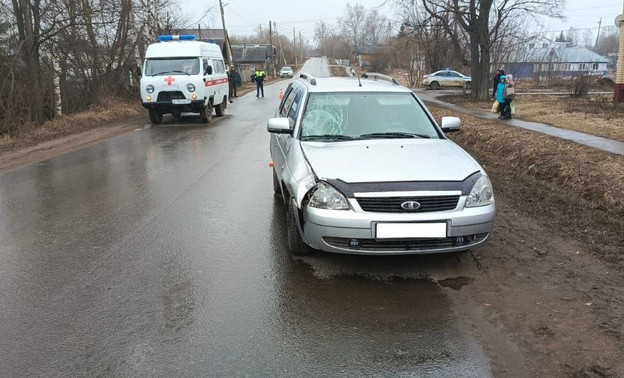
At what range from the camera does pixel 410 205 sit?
161 inches

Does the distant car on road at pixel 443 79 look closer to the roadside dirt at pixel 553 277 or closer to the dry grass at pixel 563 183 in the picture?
the dry grass at pixel 563 183

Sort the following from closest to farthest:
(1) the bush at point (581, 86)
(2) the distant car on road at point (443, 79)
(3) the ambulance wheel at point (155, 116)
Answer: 1. (3) the ambulance wheel at point (155, 116)
2. (1) the bush at point (581, 86)
3. (2) the distant car on road at point (443, 79)

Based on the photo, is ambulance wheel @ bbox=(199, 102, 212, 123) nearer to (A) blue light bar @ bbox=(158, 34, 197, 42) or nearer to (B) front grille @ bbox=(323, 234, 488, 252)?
(A) blue light bar @ bbox=(158, 34, 197, 42)

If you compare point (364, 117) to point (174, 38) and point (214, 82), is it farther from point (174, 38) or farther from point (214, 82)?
point (174, 38)

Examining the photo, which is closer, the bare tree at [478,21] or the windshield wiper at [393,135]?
the windshield wiper at [393,135]

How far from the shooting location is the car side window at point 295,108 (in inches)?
235

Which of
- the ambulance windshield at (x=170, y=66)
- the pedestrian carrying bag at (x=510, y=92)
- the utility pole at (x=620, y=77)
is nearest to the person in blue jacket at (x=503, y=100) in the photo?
the pedestrian carrying bag at (x=510, y=92)

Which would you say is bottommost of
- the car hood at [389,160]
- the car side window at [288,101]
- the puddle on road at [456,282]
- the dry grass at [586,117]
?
the dry grass at [586,117]

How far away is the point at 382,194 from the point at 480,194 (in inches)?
35.9

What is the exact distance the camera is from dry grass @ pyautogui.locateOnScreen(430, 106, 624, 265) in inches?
221

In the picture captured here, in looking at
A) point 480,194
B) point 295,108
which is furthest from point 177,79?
point 480,194

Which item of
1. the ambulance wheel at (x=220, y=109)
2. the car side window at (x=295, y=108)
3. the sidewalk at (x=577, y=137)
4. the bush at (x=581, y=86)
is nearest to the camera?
the car side window at (x=295, y=108)

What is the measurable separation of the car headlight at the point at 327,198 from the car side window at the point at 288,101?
109 inches

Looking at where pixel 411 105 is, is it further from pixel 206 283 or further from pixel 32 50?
pixel 32 50
